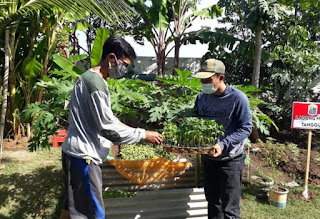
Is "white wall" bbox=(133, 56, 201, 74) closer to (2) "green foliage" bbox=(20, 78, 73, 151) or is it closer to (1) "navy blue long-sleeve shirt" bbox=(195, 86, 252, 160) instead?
(2) "green foliage" bbox=(20, 78, 73, 151)

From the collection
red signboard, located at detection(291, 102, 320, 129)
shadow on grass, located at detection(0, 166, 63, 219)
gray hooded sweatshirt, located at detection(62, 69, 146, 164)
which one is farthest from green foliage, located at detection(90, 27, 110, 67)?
red signboard, located at detection(291, 102, 320, 129)

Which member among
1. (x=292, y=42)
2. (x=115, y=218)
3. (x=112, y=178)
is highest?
(x=292, y=42)

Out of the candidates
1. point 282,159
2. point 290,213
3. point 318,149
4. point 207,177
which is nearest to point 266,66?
point 318,149

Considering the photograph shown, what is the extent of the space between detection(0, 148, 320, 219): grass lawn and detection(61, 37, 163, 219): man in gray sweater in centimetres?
162

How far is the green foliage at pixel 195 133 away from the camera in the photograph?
2629 millimetres

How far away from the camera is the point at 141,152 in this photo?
182 inches

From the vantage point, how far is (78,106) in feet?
6.82

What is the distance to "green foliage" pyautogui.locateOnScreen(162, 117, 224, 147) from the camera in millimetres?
2629

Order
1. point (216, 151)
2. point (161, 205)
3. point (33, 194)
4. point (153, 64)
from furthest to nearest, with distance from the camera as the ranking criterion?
point (153, 64) < point (33, 194) < point (161, 205) < point (216, 151)

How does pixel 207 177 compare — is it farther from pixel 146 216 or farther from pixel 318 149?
pixel 318 149

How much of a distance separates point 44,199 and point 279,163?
14.6ft

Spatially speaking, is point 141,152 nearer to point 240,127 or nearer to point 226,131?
point 226,131

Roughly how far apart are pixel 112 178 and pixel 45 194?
4.52 feet

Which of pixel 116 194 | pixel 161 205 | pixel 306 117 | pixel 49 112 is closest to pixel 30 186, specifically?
pixel 49 112
